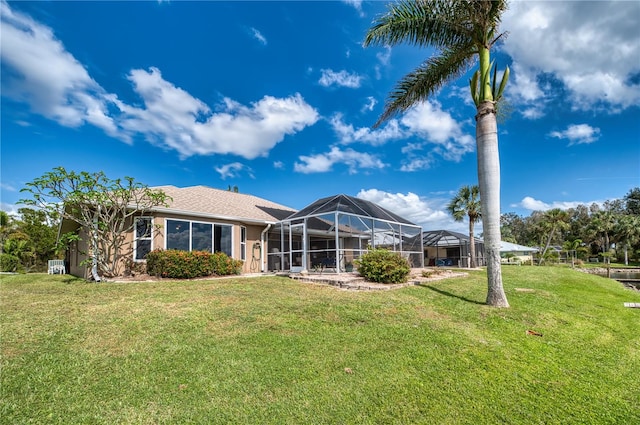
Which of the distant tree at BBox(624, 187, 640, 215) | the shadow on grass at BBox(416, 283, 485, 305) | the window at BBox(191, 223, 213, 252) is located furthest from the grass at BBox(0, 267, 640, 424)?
the distant tree at BBox(624, 187, 640, 215)

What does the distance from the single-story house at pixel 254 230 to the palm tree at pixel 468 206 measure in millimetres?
9274

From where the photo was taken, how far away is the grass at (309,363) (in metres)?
3.26

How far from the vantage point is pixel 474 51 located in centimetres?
936

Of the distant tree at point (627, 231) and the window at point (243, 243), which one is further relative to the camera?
the distant tree at point (627, 231)

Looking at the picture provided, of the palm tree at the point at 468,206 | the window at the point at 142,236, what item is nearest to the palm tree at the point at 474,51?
the window at the point at 142,236

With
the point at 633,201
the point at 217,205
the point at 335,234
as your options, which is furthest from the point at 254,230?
the point at 633,201

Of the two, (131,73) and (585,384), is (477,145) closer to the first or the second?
(585,384)

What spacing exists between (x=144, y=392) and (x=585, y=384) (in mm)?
5410

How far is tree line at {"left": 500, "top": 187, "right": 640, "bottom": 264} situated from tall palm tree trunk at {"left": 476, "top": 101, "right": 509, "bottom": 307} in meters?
34.2

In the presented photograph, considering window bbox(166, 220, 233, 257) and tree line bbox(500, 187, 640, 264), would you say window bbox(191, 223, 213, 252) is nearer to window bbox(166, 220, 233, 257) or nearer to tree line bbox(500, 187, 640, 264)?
window bbox(166, 220, 233, 257)

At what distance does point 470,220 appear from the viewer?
85.4ft

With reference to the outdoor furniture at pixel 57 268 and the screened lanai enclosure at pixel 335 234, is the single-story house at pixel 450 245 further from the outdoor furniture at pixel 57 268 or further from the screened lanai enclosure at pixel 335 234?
the outdoor furniture at pixel 57 268

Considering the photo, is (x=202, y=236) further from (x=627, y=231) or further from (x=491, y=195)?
(x=627, y=231)

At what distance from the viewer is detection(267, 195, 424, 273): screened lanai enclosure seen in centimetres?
1376
